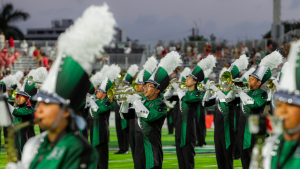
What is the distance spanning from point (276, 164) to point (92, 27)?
168 cm

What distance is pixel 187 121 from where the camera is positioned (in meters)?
8.77

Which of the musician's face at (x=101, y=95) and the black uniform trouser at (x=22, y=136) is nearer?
the black uniform trouser at (x=22, y=136)

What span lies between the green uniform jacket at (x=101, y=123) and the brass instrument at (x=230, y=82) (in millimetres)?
2302

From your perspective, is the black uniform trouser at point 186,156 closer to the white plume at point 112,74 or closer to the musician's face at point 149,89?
the musician's face at point 149,89

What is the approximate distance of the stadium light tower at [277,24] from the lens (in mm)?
27281

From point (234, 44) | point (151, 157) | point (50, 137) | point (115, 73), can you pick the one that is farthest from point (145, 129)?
point (234, 44)

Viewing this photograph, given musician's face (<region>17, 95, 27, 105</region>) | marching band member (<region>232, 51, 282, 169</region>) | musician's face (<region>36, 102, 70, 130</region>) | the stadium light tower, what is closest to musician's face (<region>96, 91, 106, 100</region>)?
musician's face (<region>17, 95, 27, 105</region>)

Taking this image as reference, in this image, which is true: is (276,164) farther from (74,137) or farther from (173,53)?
(173,53)

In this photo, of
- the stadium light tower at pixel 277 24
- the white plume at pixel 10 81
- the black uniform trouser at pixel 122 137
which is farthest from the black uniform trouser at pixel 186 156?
the stadium light tower at pixel 277 24

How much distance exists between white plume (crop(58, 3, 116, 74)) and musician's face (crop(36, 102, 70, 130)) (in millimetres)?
400

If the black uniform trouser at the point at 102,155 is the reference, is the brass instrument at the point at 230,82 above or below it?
above

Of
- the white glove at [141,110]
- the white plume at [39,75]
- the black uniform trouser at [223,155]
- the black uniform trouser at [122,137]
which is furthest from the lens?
the black uniform trouser at [122,137]

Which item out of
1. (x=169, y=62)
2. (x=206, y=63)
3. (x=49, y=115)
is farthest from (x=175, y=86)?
(x=49, y=115)

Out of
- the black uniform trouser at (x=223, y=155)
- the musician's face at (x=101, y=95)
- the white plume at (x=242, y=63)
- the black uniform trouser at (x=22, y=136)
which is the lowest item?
the black uniform trouser at (x=223, y=155)
